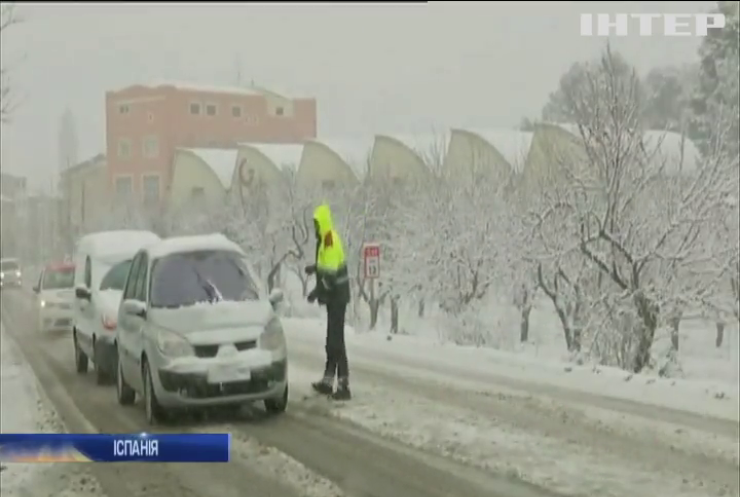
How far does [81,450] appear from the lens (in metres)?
3.69

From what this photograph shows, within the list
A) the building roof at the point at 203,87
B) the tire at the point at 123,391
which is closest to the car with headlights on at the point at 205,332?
the tire at the point at 123,391

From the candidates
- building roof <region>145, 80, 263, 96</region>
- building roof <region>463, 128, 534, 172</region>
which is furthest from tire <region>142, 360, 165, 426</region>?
building roof <region>463, 128, 534, 172</region>

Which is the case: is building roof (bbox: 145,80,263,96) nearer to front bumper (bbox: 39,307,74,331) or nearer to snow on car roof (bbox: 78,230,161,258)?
snow on car roof (bbox: 78,230,161,258)

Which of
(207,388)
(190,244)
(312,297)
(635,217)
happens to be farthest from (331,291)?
(635,217)

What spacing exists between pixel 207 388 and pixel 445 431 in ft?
4.89

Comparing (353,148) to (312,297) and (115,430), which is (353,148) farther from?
(115,430)

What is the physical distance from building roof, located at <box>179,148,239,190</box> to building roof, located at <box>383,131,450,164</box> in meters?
1.21

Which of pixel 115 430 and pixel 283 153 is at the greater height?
pixel 283 153

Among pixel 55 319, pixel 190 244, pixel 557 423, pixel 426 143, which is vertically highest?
pixel 426 143

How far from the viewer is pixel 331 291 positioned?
6.71 meters

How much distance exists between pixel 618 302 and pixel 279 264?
7472 millimetres

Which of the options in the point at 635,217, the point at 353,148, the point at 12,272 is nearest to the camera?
the point at 12,272

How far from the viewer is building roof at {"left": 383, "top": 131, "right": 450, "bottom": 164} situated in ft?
23.7

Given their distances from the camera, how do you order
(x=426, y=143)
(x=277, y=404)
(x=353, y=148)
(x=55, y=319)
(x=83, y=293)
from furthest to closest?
(x=426, y=143)
(x=55, y=319)
(x=83, y=293)
(x=353, y=148)
(x=277, y=404)
